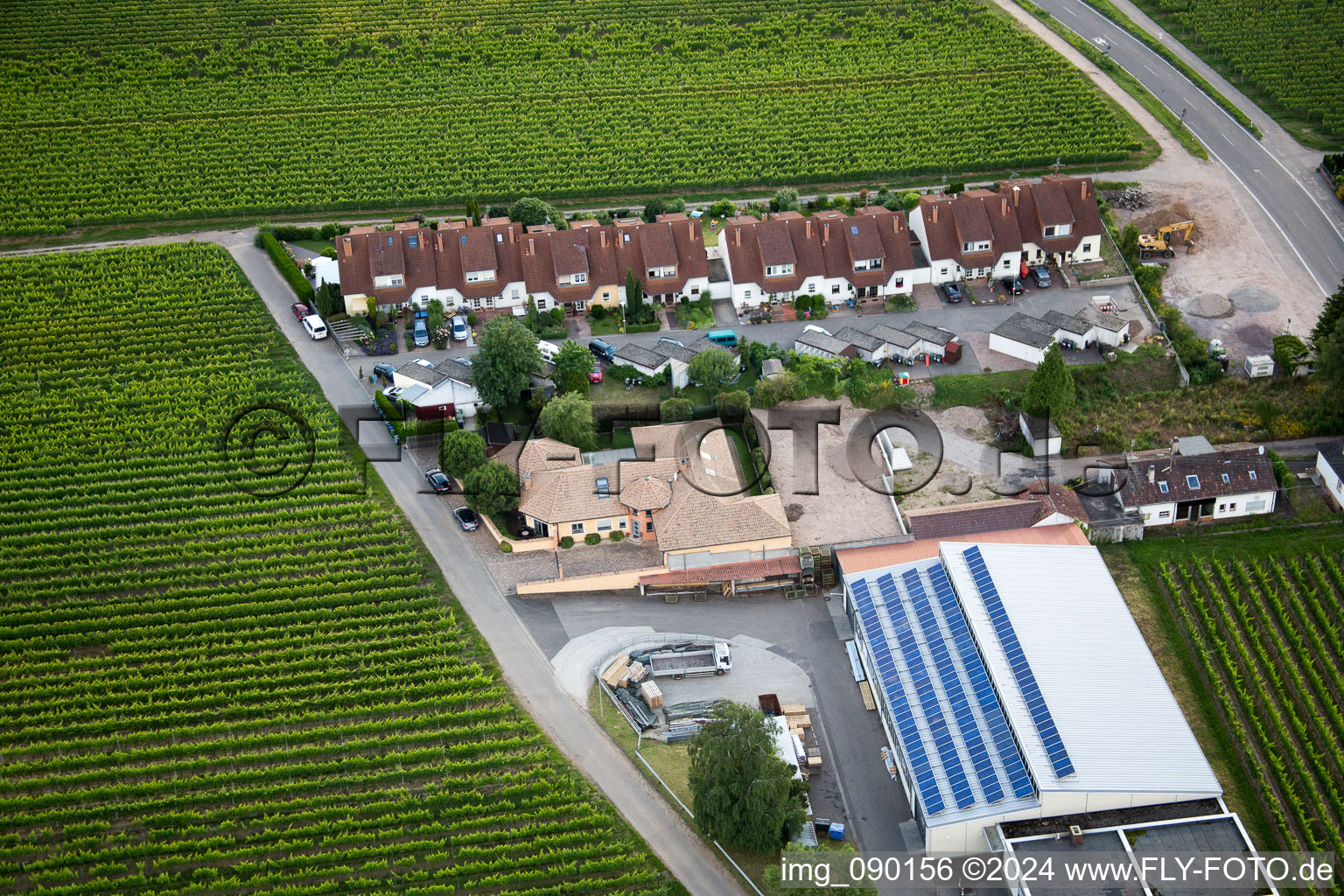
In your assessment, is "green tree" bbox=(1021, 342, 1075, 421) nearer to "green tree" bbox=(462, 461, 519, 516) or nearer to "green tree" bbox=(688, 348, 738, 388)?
"green tree" bbox=(688, 348, 738, 388)

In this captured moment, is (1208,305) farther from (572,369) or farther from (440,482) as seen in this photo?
(440,482)

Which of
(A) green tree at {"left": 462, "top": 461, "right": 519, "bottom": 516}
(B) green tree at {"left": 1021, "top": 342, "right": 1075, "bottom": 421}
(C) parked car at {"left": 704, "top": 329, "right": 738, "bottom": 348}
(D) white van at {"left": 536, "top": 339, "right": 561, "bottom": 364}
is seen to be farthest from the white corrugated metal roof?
(D) white van at {"left": 536, "top": 339, "right": 561, "bottom": 364}

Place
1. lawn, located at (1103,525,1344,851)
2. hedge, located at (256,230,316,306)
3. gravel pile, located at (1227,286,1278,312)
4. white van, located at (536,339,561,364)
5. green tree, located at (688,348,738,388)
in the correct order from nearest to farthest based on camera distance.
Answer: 1. lawn, located at (1103,525,1344,851)
2. green tree, located at (688,348,738,388)
3. white van, located at (536,339,561,364)
4. gravel pile, located at (1227,286,1278,312)
5. hedge, located at (256,230,316,306)

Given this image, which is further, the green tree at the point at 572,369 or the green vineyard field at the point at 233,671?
the green tree at the point at 572,369

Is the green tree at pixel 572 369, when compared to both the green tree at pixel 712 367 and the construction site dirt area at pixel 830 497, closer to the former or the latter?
the green tree at pixel 712 367

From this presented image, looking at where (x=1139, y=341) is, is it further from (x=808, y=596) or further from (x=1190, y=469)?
(x=808, y=596)

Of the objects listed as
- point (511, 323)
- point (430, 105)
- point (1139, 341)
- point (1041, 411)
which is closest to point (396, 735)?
point (511, 323)

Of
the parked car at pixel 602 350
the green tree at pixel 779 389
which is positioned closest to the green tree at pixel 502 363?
the parked car at pixel 602 350
